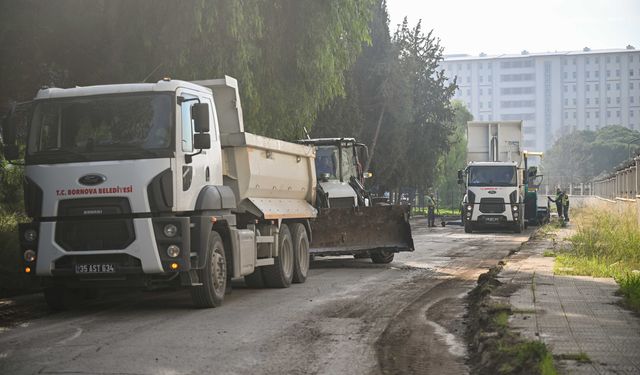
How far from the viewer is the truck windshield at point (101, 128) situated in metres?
11.2

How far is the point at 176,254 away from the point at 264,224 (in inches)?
131

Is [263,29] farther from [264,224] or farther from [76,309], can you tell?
[76,309]

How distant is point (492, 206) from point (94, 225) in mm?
26706

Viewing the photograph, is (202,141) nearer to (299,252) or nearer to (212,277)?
(212,277)

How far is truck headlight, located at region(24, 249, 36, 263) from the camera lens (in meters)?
11.3

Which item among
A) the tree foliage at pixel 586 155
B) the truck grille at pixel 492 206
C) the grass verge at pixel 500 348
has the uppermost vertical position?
the tree foliage at pixel 586 155

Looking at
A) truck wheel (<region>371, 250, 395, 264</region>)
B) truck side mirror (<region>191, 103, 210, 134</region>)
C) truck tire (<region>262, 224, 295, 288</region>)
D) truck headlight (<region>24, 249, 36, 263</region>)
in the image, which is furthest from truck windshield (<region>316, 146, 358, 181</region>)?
truck headlight (<region>24, 249, 36, 263</region>)

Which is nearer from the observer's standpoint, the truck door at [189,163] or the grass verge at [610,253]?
the truck door at [189,163]

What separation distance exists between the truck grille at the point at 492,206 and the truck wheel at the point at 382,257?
54.9 ft

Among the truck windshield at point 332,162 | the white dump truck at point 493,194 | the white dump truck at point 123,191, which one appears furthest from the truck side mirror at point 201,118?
the white dump truck at point 493,194

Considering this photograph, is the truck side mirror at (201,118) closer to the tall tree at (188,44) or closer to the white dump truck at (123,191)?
the white dump truck at (123,191)

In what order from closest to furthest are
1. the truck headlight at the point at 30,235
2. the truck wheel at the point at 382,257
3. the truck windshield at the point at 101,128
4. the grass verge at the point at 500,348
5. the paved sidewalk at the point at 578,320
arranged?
the grass verge at the point at 500,348 < the paved sidewalk at the point at 578,320 < the truck windshield at the point at 101,128 < the truck headlight at the point at 30,235 < the truck wheel at the point at 382,257

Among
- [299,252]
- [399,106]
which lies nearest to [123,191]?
[299,252]

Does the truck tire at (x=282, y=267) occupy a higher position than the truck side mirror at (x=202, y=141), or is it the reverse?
the truck side mirror at (x=202, y=141)
